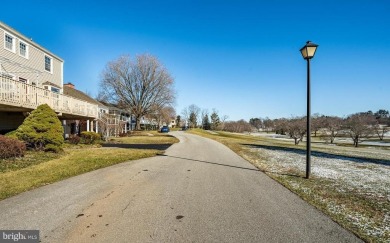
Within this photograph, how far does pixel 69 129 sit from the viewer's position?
24.8 meters

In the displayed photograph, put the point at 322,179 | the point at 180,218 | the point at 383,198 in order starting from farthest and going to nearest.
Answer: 1. the point at 322,179
2. the point at 383,198
3. the point at 180,218

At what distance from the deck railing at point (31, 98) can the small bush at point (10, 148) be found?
2.84 m

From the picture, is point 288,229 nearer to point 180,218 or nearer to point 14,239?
point 180,218

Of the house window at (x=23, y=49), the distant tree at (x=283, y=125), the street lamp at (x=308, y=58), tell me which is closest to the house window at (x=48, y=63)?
the house window at (x=23, y=49)

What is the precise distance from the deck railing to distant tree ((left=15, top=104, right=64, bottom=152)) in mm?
1090

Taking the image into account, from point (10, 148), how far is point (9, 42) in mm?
11219

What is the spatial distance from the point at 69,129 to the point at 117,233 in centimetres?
2460

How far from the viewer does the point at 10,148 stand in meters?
9.21

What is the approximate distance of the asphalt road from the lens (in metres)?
3.56

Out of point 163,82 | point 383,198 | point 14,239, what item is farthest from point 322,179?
point 163,82

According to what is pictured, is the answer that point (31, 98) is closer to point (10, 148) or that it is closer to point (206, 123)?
point (10, 148)

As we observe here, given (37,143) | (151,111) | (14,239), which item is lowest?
(14,239)

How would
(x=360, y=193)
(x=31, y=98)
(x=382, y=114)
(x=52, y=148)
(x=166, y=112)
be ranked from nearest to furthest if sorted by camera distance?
(x=360, y=193) < (x=52, y=148) < (x=31, y=98) < (x=166, y=112) < (x=382, y=114)

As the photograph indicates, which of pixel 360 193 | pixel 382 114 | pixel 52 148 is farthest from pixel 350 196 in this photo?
pixel 382 114
